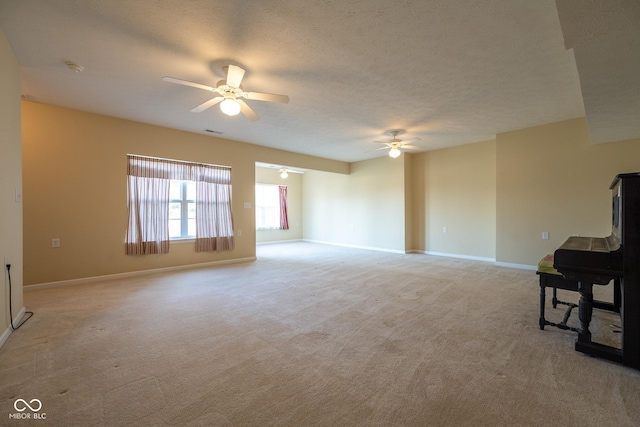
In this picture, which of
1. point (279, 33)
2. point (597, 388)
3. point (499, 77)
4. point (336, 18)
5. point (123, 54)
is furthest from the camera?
point (499, 77)

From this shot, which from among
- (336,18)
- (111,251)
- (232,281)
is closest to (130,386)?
(232,281)

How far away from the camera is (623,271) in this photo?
192 centimetres

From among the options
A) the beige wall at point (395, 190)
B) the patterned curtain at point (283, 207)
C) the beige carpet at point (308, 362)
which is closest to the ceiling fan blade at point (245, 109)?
the beige wall at point (395, 190)

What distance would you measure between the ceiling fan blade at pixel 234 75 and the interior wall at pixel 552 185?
5.11 metres

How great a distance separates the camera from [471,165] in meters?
6.14

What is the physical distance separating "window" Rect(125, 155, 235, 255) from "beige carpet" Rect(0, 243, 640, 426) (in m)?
1.36

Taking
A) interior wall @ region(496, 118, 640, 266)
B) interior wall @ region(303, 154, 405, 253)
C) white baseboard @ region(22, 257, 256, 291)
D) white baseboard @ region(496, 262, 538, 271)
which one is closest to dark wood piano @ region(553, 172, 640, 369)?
interior wall @ region(496, 118, 640, 266)

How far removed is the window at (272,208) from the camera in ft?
30.7

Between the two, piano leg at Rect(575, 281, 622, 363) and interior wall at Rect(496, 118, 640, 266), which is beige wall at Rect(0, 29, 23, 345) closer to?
piano leg at Rect(575, 281, 622, 363)

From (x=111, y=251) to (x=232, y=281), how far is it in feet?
7.03

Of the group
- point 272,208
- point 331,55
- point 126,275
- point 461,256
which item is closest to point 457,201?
point 461,256

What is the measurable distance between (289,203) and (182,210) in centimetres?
487

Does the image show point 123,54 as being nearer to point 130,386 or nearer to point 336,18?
point 336,18

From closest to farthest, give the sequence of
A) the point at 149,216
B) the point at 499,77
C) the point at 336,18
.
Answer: the point at 336,18 → the point at 499,77 → the point at 149,216
